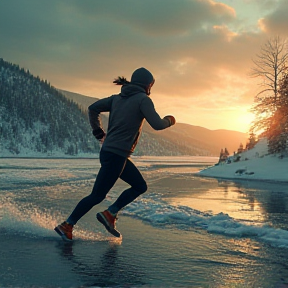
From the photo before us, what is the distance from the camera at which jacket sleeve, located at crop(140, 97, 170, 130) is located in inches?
146

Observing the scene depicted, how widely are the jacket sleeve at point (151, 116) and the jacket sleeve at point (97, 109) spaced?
50 centimetres

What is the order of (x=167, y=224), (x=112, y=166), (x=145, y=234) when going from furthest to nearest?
(x=167, y=224)
(x=145, y=234)
(x=112, y=166)

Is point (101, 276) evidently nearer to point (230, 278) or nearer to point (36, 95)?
point (230, 278)

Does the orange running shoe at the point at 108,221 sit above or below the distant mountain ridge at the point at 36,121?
below

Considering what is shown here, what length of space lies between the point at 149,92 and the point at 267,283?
7.67ft

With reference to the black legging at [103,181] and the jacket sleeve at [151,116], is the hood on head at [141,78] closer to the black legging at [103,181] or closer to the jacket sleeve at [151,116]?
the jacket sleeve at [151,116]

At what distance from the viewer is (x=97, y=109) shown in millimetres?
4234

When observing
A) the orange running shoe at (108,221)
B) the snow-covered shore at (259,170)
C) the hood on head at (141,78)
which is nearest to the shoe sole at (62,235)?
the orange running shoe at (108,221)

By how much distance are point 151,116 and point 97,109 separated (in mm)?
803

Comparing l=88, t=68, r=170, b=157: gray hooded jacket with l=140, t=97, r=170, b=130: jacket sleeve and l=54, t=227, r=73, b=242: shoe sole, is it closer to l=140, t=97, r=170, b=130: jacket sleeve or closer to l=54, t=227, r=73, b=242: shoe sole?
l=140, t=97, r=170, b=130: jacket sleeve

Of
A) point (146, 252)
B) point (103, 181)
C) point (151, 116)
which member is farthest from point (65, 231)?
point (151, 116)

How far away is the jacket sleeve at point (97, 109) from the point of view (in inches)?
163

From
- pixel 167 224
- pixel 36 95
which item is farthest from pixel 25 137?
pixel 167 224

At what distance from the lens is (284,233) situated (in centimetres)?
439
